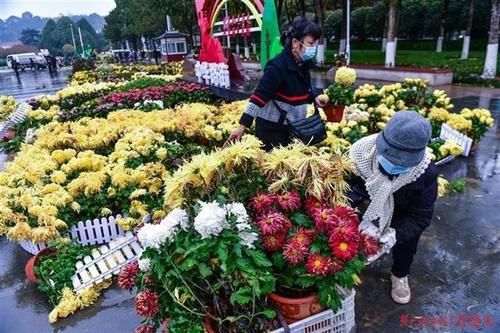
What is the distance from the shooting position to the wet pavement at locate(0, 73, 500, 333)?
2658mm

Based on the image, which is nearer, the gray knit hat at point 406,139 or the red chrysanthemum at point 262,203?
the gray knit hat at point 406,139

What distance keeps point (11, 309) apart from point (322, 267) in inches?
105

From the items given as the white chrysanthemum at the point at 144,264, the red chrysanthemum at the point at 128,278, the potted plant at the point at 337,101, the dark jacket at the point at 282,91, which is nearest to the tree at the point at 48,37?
the potted plant at the point at 337,101

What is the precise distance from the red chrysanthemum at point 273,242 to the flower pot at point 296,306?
275mm

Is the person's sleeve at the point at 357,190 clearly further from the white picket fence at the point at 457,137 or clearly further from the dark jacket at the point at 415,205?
the white picket fence at the point at 457,137

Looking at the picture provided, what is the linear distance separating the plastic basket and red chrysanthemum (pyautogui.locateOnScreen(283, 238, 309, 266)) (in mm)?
332

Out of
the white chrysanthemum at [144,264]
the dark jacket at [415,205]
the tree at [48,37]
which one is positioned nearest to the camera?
the white chrysanthemum at [144,264]

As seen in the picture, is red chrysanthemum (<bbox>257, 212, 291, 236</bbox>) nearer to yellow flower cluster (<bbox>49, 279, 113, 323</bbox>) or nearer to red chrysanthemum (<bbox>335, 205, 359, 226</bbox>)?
red chrysanthemum (<bbox>335, 205, 359, 226</bbox>)

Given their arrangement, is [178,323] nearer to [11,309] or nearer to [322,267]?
[322,267]

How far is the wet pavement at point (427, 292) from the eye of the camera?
266cm

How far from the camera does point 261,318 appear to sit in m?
2.07

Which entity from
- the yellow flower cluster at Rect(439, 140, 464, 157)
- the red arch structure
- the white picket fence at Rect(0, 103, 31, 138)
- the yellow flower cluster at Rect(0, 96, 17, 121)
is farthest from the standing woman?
the yellow flower cluster at Rect(0, 96, 17, 121)

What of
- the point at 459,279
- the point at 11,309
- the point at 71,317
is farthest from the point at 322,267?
the point at 11,309

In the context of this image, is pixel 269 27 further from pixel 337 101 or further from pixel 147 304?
pixel 147 304
